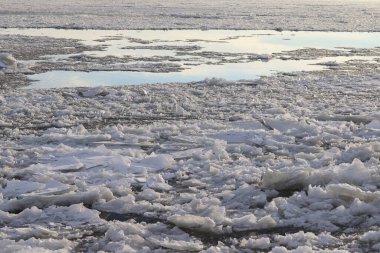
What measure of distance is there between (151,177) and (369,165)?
7.71ft

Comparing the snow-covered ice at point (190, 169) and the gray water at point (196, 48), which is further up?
the snow-covered ice at point (190, 169)

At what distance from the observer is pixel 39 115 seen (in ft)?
30.5

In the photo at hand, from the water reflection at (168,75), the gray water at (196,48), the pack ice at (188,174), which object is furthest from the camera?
the gray water at (196,48)

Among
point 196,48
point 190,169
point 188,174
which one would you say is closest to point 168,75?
point 196,48

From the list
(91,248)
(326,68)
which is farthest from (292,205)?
(326,68)

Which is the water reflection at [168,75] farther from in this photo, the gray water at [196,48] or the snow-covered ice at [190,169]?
the snow-covered ice at [190,169]

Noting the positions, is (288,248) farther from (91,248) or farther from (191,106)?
(191,106)

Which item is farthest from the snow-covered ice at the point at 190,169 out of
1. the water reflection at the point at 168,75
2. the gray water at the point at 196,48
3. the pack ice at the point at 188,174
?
the gray water at the point at 196,48

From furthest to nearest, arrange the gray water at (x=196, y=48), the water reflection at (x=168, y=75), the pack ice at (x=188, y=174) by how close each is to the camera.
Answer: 1. the gray water at (x=196, y=48)
2. the water reflection at (x=168, y=75)
3. the pack ice at (x=188, y=174)

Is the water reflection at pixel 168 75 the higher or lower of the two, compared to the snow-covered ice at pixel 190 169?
lower

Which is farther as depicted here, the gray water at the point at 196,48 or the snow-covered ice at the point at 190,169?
the gray water at the point at 196,48

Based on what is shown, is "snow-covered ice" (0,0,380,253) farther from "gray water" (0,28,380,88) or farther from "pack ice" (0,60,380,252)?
"gray water" (0,28,380,88)

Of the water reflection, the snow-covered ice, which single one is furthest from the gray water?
the snow-covered ice

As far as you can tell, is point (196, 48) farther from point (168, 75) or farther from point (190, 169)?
point (190, 169)
